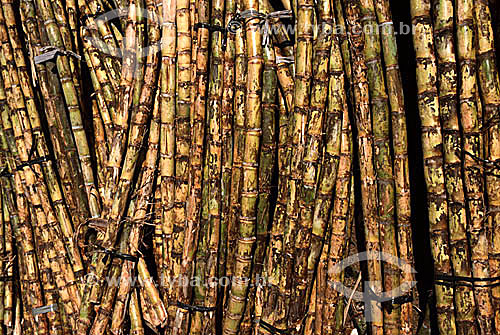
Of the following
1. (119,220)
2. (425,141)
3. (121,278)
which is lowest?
(121,278)

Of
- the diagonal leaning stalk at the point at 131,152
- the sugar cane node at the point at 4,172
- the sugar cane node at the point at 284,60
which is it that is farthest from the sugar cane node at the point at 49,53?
the sugar cane node at the point at 284,60

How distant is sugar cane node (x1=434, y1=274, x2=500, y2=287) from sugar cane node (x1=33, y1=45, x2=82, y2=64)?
1.96 m

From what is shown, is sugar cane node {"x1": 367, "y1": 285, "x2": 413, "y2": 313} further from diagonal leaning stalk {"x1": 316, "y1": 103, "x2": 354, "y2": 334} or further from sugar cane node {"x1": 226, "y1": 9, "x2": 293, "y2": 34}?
sugar cane node {"x1": 226, "y1": 9, "x2": 293, "y2": 34}

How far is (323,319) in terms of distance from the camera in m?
1.89

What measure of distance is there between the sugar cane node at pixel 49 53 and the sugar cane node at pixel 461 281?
77.3 inches

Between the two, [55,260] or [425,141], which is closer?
[425,141]

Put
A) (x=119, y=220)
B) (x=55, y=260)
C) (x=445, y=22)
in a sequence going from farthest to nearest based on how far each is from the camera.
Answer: (x=55, y=260) < (x=119, y=220) < (x=445, y=22)

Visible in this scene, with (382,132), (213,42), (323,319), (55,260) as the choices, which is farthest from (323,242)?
(55,260)

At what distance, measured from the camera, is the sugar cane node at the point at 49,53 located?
216cm

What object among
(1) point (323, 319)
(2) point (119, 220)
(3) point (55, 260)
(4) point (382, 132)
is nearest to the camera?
(4) point (382, 132)

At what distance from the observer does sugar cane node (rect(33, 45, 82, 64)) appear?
2158 mm

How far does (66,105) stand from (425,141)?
67.8 inches

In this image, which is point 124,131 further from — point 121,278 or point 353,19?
point 353,19

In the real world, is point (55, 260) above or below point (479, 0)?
below
